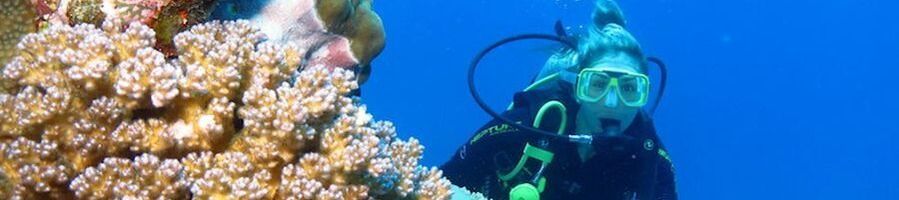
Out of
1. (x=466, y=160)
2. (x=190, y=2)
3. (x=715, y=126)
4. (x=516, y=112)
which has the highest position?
(x=715, y=126)

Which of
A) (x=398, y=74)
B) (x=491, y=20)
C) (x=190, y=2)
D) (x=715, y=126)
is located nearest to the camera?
(x=190, y=2)

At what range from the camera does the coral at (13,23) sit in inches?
75.4

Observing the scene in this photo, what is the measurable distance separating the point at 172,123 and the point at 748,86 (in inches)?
3482

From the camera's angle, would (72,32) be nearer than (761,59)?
Yes

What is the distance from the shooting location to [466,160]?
5.50 meters

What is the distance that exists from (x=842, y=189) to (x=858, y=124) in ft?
44.1

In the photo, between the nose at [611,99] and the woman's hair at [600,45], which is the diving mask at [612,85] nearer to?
the nose at [611,99]

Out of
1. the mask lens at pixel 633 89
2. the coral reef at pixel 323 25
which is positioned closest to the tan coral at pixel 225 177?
the coral reef at pixel 323 25

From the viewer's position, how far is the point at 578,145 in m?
5.46

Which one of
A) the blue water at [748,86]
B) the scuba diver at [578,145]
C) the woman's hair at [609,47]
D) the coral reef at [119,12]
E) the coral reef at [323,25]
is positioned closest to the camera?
the coral reef at [119,12]

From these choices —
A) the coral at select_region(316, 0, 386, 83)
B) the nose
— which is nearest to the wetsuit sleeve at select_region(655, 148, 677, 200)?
the nose

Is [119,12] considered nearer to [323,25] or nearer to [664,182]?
[323,25]

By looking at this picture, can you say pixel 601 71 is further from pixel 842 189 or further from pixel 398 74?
pixel 398 74

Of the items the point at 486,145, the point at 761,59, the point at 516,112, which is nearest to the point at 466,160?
the point at 486,145
